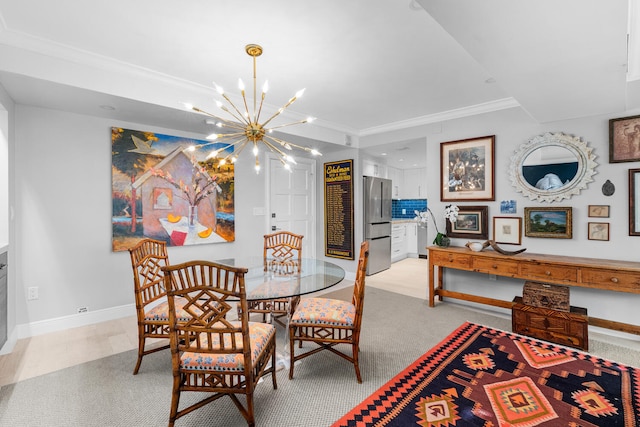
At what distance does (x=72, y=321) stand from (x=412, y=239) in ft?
21.0

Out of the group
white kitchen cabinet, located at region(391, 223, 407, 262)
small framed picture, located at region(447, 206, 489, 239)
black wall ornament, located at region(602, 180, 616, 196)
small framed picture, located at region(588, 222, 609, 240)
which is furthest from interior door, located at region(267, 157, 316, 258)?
black wall ornament, located at region(602, 180, 616, 196)

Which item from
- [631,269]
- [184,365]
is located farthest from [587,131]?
[184,365]

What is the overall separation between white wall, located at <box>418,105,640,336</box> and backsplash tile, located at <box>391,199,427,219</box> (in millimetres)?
3695

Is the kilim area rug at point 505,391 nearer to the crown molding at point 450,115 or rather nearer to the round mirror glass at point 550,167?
the round mirror glass at point 550,167

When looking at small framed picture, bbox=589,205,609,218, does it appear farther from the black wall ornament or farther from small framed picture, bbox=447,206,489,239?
small framed picture, bbox=447,206,489,239

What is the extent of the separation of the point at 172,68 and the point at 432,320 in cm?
371

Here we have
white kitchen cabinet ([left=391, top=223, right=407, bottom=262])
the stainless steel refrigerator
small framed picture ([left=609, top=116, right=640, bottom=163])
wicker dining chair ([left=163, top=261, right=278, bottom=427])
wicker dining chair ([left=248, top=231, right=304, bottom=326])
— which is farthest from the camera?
A: white kitchen cabinet ([left=391, top=223, right=407, bottom=262])

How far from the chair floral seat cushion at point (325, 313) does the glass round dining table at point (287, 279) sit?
0.19 m

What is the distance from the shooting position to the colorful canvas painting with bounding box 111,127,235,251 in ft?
10.9

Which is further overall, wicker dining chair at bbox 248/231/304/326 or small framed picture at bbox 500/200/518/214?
small framed picture at bbox 500/200/518/214

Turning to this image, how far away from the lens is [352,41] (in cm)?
224

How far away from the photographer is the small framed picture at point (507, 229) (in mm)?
3449

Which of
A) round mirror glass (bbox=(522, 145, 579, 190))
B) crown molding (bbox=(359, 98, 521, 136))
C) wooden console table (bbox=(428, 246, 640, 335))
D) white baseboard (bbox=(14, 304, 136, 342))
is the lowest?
white baseboard (bbox=(14, 304, 136, 342))

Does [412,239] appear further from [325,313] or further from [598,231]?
[325,313]
